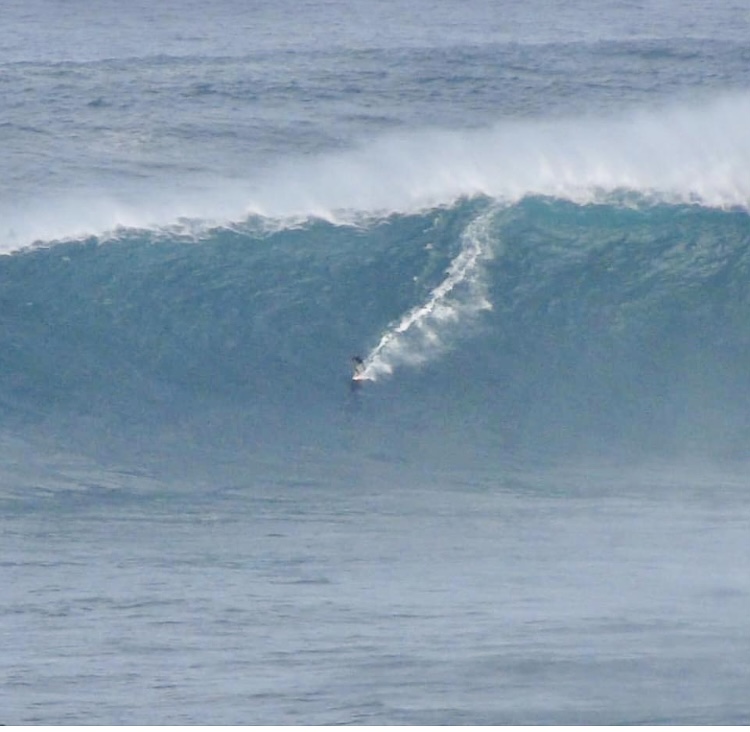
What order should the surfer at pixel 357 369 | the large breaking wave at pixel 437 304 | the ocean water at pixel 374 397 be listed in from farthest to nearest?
the surfer at pixel 357 369 < the large breaking wave at pixel 437 304 < the ocean water at pixel 374 397

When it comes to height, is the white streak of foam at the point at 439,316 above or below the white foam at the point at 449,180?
below

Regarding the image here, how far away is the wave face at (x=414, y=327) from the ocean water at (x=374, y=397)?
7 cm

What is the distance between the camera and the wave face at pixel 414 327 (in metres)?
25.9

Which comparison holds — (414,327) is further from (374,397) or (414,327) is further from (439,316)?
(374,397)

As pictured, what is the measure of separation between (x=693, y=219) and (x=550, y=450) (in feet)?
24.8

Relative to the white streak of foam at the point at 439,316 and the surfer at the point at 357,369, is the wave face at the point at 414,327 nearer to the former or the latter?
the white streak of foam at the point at 439,316

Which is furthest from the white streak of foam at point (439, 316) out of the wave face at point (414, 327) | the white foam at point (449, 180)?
the white foam at point (449, 180)

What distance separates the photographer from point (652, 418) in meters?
25.8

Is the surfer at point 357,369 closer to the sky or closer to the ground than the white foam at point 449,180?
closer to the ground

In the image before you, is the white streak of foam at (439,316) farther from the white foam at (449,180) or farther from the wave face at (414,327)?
the white foam at (449,180)

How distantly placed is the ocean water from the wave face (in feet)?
0.22

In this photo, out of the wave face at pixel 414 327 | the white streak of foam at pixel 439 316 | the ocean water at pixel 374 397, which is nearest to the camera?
the ocean water at pixel 374 397

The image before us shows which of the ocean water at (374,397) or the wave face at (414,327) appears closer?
the ocean water at (374,397)

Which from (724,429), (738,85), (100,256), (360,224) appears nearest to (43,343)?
(100,256)
